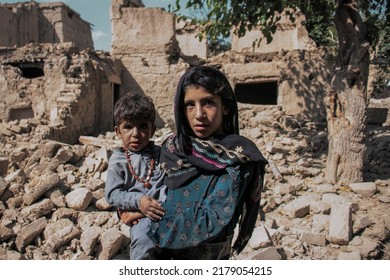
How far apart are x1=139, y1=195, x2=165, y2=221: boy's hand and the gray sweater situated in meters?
0.06

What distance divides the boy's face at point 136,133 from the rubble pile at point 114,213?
2.17 metres

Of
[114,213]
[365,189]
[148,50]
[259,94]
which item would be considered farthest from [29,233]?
[259,94]

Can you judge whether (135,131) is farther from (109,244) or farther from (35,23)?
(35,23)

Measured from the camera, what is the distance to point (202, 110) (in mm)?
1312

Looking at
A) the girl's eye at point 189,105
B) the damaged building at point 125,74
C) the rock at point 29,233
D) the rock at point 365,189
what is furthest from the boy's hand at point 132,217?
the damaged building at point 125,74

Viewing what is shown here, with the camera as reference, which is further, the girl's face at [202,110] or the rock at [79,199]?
the rock at [79,199]

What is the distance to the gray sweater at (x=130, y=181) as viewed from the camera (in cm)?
141

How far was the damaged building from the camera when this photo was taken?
9.12 metres

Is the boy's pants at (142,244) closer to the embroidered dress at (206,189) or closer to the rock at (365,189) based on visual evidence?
the embroidered dress at (206,189)

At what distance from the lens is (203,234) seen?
124 cm

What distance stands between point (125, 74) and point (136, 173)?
32.5 feet

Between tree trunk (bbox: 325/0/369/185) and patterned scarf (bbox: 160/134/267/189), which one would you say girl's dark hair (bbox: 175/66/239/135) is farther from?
tree trunk (bbox: 325/0/369/185)

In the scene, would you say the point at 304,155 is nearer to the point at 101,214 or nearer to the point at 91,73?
the point at 101,214

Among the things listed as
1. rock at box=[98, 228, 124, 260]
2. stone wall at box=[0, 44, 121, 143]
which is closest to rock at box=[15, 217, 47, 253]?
rock at box=[98, 228, 124, 260]
